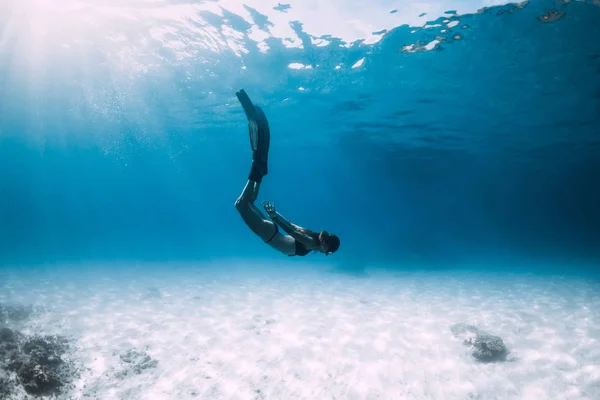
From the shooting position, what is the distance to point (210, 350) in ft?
26.4

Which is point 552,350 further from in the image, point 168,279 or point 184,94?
point 184,94

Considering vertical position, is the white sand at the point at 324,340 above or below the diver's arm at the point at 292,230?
below

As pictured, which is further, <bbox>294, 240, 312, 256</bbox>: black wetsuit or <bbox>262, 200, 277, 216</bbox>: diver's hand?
<bbox>294, 240, 312, 256</bbox>: black wetsuit

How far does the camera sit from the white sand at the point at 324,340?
6.31 meters

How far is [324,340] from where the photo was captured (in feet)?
28.6

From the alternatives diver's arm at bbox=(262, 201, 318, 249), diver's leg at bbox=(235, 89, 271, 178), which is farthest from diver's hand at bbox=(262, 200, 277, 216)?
diver's leg at bbox=(235, 89, 271, 178)

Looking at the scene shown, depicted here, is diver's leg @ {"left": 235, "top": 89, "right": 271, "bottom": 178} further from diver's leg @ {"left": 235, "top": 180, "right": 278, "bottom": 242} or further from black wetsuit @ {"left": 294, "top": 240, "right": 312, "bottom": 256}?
black wetsuit @ {"left": 294, "top": 240, "right": 312, "bottom": 256}

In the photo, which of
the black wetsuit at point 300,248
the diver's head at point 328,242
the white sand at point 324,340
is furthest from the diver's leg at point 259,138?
the white sand at point 324,340

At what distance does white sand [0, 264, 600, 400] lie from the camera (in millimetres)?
6309

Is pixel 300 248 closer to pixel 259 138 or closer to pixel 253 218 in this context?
pixel 253 218

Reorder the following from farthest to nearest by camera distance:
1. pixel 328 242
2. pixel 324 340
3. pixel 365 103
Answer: pixel 365 103, pixel 324 340, pixel 328 242

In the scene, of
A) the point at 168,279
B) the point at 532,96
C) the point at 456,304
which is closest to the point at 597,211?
the point at 532,96

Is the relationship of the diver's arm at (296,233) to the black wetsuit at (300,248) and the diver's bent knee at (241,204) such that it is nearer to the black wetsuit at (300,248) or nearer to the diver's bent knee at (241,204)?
the black wetsuit at (300,248)

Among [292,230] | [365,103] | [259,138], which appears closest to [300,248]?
[292,230]
